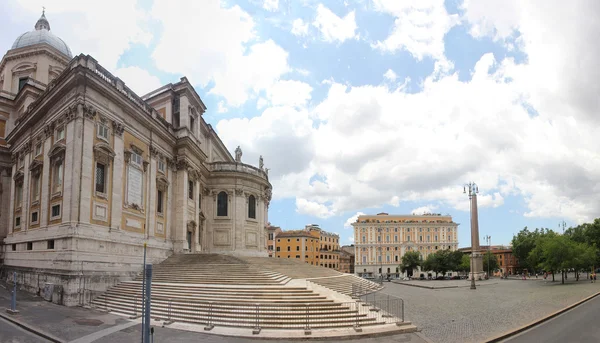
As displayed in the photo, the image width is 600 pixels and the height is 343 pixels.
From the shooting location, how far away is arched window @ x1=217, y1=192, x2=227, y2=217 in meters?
43.8

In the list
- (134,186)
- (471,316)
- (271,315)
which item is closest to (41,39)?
(134,186)

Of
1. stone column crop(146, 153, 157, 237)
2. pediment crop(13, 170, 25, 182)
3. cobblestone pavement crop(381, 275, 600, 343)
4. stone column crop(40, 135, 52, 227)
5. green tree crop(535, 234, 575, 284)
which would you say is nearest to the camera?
cobblestone pavement crop(381, 275, 600, 343)

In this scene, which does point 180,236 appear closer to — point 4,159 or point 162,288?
point 162,288

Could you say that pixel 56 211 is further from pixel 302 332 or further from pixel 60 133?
pixel 302 332

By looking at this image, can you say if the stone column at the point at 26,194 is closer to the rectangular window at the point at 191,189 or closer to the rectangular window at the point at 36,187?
the rectangular window at the point at 36,187

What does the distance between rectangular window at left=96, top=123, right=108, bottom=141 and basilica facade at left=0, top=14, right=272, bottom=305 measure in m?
0.06

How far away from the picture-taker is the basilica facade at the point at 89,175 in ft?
74.0

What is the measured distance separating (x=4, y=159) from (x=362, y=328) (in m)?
35.3

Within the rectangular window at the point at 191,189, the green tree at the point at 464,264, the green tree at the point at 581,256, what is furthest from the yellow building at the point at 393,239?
the rectangular window at the point at 191,189

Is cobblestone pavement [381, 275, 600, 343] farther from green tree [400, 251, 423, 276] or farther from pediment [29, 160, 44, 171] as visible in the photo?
green tree [400, 251, 423, 276]

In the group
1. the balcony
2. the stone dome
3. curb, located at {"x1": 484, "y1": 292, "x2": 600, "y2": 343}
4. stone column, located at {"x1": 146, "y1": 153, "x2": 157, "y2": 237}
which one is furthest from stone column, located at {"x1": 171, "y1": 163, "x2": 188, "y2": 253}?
curb, located at {"x1": 484, "y1": 292, "x2": 600, "y2": 343}

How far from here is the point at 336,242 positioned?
4515 inches

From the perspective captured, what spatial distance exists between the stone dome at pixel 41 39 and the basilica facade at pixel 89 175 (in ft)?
2.40

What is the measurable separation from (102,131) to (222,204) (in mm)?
20699
